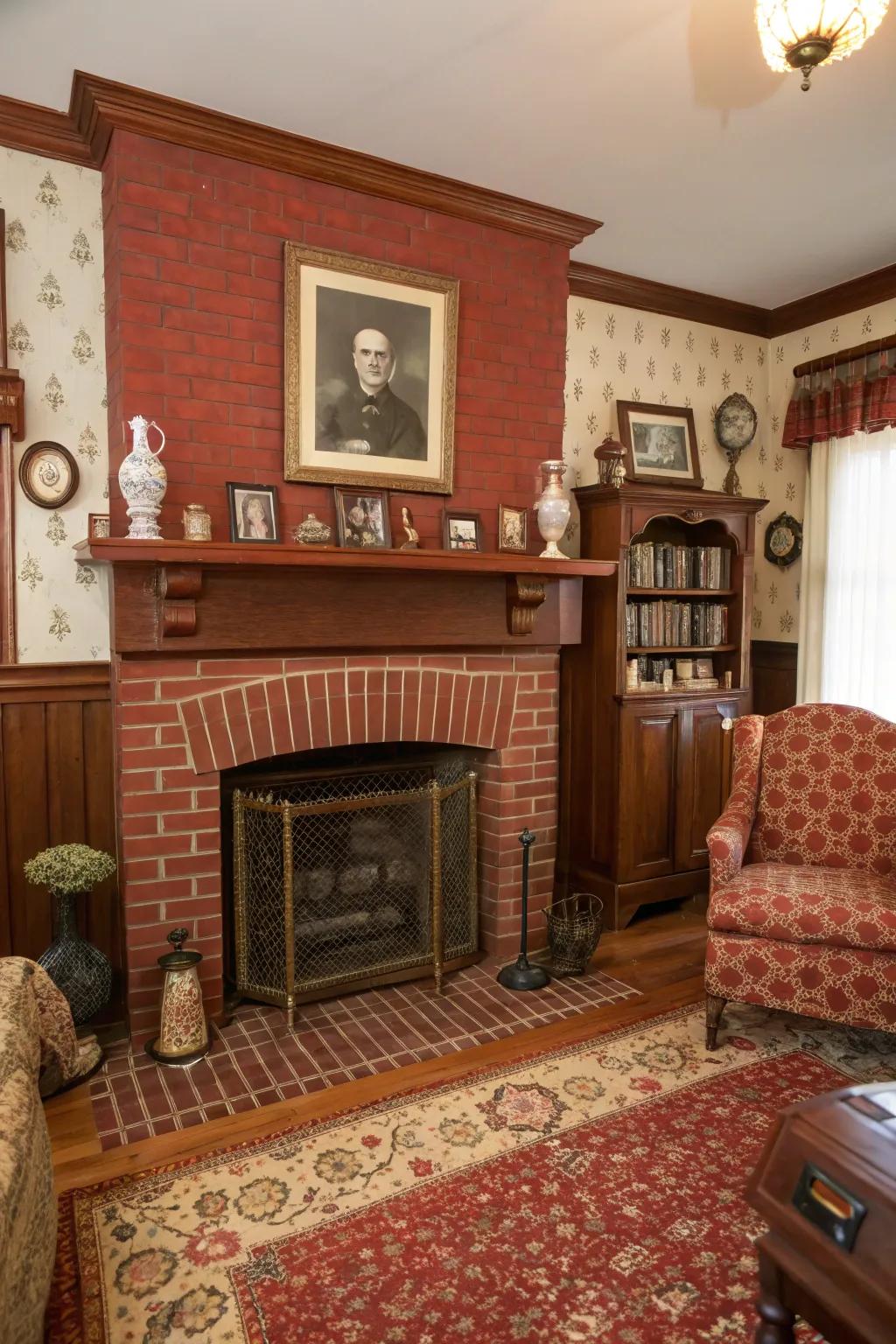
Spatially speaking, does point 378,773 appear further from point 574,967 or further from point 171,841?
point 574,967

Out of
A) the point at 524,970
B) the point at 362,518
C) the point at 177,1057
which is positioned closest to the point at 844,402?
the point at 362,518

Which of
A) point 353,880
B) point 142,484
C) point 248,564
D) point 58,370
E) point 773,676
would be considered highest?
point 58,370

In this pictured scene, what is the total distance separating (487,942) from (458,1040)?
685 millimetres

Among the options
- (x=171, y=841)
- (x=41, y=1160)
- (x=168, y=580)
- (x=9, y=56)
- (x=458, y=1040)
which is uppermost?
(x=9, y=56)

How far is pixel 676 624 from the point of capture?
386 centimetres

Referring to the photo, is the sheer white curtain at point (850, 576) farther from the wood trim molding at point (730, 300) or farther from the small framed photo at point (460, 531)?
the small framed photo at point (460, 531)

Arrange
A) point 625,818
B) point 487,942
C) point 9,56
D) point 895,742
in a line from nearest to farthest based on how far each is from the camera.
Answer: point 9,56 < point 895,742 < point 487,942 < point 625,818

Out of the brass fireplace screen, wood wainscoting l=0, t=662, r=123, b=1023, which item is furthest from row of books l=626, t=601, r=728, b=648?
wood wainscoting l=0, t=662, r=123, b=1023

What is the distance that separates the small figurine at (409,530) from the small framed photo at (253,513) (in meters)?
0.44

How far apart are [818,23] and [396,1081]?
103 inches

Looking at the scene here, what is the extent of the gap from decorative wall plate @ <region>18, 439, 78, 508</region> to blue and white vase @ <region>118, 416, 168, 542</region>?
0.35 m

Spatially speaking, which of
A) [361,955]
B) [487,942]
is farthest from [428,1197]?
[487,942]

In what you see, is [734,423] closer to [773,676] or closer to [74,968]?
[773,676]

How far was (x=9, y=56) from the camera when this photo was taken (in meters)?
2.27
